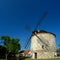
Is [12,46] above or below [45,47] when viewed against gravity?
above

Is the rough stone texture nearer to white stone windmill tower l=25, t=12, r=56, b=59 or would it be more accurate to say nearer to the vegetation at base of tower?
white stone windmill tower l=25, t=12, r=56, b=59

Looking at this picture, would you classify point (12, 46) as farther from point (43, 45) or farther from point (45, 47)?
point (45, 47)

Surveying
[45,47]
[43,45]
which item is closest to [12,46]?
[43,45]

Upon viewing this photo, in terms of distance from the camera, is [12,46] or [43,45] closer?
[43,45]

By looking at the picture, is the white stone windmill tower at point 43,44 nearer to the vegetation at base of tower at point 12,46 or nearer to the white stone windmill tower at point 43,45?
the white stone windmill tower at point 43,45

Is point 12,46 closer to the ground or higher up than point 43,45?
higher up

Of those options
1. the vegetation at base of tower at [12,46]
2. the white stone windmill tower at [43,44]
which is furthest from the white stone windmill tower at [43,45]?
the vegetation at base of tower at [12,46]

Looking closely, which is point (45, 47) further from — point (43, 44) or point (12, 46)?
point (12, 46)

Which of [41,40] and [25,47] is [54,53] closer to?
[41,40]

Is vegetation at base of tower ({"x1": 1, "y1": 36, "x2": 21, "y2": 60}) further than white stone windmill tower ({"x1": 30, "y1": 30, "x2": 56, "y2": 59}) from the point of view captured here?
Yes

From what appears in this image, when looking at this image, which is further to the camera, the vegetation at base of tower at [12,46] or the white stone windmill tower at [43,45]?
the vegetation at base of tower at [12,46]

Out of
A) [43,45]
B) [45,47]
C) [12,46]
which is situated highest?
[12,46]

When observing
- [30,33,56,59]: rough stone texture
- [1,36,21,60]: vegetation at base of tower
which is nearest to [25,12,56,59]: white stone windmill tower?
[30,33,56,59]: rough stone texture

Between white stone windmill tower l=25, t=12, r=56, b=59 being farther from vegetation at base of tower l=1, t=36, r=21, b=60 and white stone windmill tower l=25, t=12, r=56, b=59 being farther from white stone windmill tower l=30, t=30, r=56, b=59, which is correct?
vegetation at base of tower l=1, t=36, r=21, b=60
